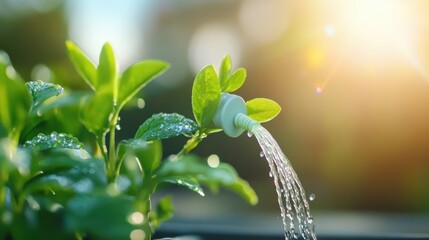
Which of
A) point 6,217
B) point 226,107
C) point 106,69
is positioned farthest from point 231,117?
point 6,217

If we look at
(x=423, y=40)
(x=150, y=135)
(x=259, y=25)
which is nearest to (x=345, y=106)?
(x=423, y=40)

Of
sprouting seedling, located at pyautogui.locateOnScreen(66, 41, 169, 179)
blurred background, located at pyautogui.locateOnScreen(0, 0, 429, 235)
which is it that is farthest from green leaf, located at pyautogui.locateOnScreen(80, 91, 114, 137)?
blurred background, located at pyautogui.locateOnScreen(0, 0, 429, 235)

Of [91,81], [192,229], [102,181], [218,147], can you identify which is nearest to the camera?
[102,181]

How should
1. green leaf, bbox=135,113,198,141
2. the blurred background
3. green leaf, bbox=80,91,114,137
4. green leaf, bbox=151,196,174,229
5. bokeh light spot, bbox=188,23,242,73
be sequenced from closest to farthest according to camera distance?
green leaf, bbox=80,91,114,137 → green leaf, bbox=135,113,198,141 → green leaf, bbox=151,196,174,229 → the blurred background → bokeh light spot, bbox=188,23,242,73

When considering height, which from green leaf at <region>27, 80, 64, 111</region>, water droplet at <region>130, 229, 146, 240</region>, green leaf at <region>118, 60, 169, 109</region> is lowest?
water droplet at <region>130, 229, 146, 240</region>

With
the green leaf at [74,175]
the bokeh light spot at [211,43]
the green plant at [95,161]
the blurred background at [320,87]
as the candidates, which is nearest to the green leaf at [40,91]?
the green plant at [95,161]

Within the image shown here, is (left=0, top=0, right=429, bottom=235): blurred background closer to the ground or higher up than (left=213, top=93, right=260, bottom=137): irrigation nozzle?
higher up

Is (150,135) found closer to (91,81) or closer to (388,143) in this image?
(91,81)

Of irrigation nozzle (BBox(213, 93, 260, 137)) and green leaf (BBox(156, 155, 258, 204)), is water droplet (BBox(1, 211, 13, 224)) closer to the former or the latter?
green leaf (BBox(156, 155, 258, 204))

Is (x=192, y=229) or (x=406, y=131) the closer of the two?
(x=192, y=229)
